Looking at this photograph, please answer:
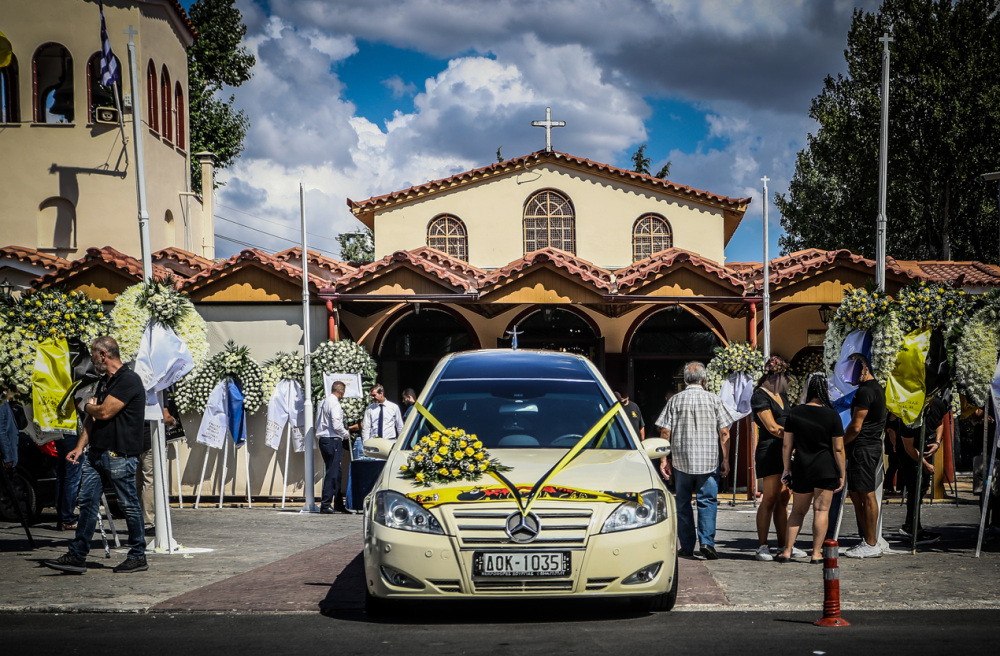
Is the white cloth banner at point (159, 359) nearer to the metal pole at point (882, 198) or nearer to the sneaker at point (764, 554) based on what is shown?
the sneaker at point (764, 554)

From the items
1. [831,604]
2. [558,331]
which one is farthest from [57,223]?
[831,604]

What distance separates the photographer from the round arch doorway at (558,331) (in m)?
20.0

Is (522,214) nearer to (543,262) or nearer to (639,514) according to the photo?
(543,262)

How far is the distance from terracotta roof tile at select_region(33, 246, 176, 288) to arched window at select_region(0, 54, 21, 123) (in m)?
8.40

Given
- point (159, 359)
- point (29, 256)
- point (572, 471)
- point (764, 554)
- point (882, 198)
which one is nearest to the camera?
point (572, 471)

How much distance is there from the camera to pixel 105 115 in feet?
73.9

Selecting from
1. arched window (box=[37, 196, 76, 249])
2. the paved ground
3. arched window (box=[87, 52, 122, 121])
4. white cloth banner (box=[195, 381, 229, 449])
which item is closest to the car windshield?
the paved ground

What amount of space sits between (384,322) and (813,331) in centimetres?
876

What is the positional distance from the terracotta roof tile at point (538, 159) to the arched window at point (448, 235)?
800mm

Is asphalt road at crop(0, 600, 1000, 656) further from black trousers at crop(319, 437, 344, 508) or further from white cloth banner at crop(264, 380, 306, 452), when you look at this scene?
white cloth banner at crop(264, 380, 306, 452)

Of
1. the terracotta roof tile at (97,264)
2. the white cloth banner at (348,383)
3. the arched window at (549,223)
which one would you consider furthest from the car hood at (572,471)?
the arched window at (549,223)

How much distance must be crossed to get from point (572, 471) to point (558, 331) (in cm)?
1380

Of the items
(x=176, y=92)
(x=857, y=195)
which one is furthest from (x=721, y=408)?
(x=857, y=195)

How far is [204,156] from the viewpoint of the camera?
2766 cm
